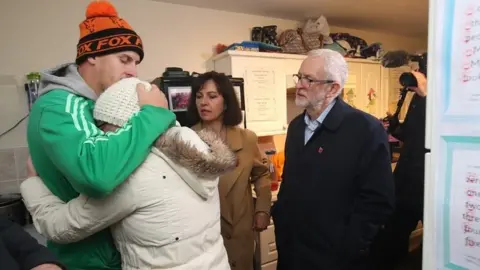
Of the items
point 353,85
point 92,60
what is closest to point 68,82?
point 92,60

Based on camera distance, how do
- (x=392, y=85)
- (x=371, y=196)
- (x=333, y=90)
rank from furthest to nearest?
(x=392, y=85) < (x=333, y=90) < (x=371, y=196)

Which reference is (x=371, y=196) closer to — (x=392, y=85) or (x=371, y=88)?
(x=371, y=88)

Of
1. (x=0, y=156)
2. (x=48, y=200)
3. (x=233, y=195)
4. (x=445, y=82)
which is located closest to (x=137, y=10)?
(x=0, y=156)

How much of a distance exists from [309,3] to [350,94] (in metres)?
1.02

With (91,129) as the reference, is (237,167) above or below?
below

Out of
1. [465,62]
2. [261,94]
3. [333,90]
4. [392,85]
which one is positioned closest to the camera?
[465,62]

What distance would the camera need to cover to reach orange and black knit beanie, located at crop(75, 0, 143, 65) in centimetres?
92

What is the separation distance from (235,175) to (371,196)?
714mm

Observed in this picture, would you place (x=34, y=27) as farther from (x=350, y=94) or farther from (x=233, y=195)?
(x=350, y=94)

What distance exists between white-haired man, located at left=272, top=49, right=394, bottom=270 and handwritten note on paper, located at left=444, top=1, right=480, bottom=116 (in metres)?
0.64

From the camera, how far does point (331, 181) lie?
1.33 m

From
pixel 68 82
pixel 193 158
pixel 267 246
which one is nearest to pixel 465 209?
pixel 193 158

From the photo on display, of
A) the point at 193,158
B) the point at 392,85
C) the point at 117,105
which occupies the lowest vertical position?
the point at 193,158

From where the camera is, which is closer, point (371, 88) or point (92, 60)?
point (92, 60)
